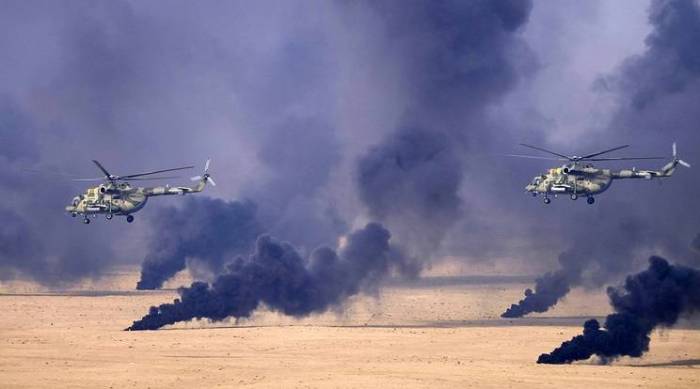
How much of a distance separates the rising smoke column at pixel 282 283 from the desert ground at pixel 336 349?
1.82m

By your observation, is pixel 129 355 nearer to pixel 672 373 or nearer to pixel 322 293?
pixel 322 293

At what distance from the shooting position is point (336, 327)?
437 feet

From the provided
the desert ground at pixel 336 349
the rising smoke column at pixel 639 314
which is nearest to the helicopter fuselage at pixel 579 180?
the desert ground at pixel 336 349

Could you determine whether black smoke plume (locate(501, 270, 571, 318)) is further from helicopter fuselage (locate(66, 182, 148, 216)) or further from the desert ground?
helicopter fuselage (locate(66, 182, 148, 216))

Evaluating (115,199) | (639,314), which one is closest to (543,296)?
(639,314)

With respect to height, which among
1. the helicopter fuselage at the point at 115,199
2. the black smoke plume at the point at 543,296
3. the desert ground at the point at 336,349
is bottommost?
the desert ground at the point at 336,349

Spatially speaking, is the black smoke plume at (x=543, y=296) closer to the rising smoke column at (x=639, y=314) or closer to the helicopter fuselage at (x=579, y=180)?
the helicopter fuselage at (x=579, y=180)

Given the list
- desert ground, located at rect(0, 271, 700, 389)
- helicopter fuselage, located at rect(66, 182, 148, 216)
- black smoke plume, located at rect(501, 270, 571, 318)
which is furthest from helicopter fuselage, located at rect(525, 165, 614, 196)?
helicopter fuselage, located at rect(66, 182, 148, 216)

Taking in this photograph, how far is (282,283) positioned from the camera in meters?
140

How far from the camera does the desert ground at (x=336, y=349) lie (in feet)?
318

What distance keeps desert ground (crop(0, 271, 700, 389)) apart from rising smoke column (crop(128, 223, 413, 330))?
1822 mm

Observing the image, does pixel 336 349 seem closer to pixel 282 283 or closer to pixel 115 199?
pixel 282 283

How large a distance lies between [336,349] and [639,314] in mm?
27625

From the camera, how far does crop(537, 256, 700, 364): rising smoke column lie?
102 m
